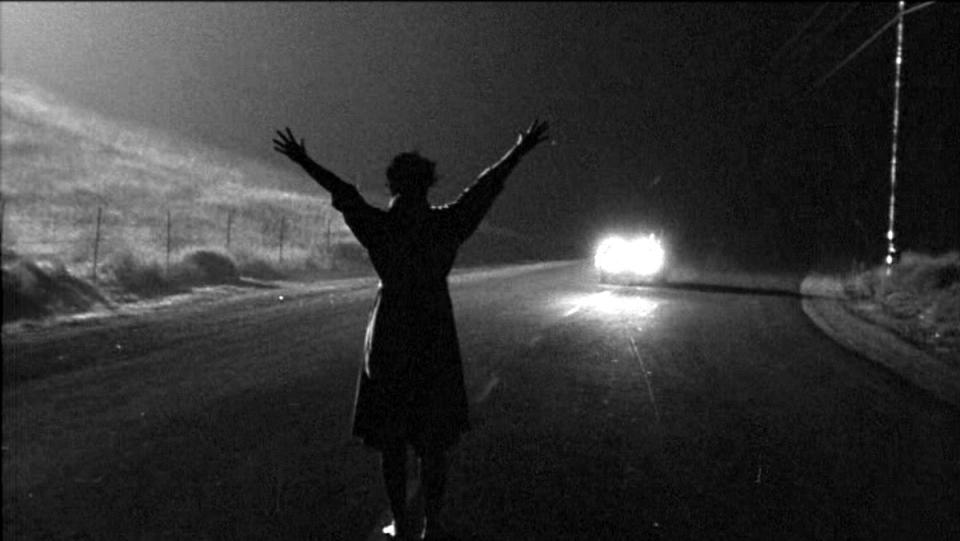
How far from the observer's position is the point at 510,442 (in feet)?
23.7

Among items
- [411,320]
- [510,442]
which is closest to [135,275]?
[510,442]

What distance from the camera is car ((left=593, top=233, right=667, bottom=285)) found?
2736 centimetres

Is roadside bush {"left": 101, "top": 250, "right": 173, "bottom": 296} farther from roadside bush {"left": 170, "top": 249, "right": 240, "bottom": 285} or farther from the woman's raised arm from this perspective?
the woman's raised arm

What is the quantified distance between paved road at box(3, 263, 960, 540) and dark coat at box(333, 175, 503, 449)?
0.85 metres

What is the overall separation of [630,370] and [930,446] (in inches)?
159

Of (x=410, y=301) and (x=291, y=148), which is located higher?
(x=291, y=148)

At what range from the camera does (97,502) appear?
5449 millimetres

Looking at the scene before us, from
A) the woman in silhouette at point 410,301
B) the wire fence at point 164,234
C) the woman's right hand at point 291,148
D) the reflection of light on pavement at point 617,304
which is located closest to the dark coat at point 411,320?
the woman in silhouette at point 410,301

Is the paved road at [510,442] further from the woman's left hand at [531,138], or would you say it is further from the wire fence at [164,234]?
the wire fence at [164,234]

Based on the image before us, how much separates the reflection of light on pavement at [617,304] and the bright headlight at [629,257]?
13.4ft

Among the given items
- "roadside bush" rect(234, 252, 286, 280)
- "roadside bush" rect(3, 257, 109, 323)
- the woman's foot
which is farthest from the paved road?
"roadside bush" rect(234, 252, 286, 280)

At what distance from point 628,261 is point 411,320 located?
23.6 metres

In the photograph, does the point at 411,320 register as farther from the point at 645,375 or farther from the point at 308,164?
the point at 645,375

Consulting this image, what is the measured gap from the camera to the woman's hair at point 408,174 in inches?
168
